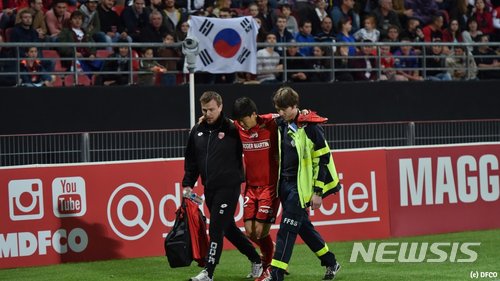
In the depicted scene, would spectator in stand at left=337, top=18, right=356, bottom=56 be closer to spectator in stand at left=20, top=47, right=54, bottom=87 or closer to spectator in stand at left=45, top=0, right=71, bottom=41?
spectator in stand at left=45, top=0, right=71, bottom=41

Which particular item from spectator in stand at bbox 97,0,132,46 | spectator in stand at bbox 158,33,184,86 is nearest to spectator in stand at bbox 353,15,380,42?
spectator in stand at bbox 158,33,184,86

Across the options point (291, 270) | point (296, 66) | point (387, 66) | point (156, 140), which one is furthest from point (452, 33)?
point (291, 270)

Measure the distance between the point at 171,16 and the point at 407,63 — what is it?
5223mm

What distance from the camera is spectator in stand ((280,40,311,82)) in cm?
2103

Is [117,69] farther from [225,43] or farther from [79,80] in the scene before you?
[225,43]

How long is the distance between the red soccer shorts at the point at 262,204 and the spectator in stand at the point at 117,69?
7266mm

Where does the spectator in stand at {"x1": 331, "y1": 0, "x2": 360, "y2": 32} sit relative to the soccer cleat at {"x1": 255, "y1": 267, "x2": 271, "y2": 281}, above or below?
above

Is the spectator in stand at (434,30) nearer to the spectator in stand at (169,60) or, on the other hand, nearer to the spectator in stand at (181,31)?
the spectator in stand at (181,31)

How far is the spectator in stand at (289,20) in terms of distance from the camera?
21797 mm

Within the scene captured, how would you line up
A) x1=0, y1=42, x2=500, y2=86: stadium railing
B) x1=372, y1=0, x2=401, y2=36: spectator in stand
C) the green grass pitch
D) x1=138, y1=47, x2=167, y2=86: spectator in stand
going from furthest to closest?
x1=372, y1=0, x2=401, y2=36: spectator in stand
x1=138, y1=47, x2=167, y2=86: spectator in stand
x1=0, y1=42, x2=500, y2=86: stadium railing
the green grass pitch

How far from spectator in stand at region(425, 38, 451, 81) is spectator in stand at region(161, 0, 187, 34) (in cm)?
515

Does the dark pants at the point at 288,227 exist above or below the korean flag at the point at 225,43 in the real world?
below

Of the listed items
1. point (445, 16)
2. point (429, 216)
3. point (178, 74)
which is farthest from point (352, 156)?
point (445, 16)

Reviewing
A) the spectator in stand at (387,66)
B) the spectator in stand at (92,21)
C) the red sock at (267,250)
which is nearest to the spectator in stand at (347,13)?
the spectator in stand at (387,66)
